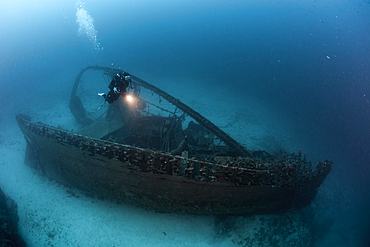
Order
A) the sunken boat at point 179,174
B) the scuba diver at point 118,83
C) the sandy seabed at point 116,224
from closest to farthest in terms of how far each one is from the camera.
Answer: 1. the sunken boat at point 179,174
2. the sandy seabed at point 116,224
3. the scuba diver at point 118,83

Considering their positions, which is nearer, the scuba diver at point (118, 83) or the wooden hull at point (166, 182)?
the wooden hull at point (166, 182)

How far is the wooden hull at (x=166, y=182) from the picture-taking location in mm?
6391

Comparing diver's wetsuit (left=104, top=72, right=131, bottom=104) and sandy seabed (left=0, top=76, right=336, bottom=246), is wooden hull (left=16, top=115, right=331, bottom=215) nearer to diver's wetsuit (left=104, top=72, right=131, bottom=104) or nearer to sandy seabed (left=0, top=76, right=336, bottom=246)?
sandy seabed (left=0, top=76, right=336, bottom=246)

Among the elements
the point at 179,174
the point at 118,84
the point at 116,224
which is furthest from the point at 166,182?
the point at 118,84

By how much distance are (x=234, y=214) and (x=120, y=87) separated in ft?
23.9

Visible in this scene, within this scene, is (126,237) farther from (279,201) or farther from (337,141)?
(337,141)

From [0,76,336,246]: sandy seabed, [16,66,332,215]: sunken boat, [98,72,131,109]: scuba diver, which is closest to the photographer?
[16,66,332,215]: sunken boat

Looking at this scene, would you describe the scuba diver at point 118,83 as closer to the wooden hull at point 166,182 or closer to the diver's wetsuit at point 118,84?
the diver's wetsuit at point 118,84

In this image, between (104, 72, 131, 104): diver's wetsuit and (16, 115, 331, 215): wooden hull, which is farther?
(104, 72, 131, 104): diver's wetsuit

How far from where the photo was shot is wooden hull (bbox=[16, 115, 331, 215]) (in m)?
6.39

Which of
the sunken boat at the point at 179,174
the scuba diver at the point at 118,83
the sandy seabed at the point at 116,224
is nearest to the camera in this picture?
the sunken boat at the point at 179,174

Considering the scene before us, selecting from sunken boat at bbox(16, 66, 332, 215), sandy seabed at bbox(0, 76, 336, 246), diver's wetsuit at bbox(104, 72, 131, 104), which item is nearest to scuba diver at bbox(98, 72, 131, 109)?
diver's wetsuit at bbox(104, 72, 131, 104)

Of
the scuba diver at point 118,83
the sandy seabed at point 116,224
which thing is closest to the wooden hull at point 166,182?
the sandy seabed at point 116,224

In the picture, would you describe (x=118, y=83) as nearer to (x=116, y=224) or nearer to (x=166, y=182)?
(x=166, y=182)
